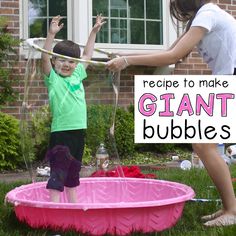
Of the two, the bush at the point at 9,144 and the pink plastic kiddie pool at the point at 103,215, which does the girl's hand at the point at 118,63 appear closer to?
the pink plastic kiddie pool at the point at 103,215

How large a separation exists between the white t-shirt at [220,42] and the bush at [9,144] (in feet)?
10.4

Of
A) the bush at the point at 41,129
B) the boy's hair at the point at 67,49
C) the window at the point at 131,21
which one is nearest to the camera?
the boy's hair at the point at 67,49

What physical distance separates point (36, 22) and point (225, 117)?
192 inches

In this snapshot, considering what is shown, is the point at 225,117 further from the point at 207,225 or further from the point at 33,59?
the point at 33,59

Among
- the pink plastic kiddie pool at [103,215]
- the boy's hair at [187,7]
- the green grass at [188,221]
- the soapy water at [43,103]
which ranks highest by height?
the boy's hair at [187,7]

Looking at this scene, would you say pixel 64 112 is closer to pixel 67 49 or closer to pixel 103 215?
pixel 67 49

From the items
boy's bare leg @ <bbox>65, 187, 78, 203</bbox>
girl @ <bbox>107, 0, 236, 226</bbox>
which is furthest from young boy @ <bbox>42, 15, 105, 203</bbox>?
girl @ <bbox>107, 0, 236, 226</bbox>

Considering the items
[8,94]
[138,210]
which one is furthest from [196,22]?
[8,94]

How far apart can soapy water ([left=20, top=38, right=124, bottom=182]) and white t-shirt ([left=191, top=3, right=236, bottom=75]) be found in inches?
24.0

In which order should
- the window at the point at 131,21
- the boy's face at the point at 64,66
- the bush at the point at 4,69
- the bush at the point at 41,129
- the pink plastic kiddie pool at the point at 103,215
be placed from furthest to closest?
the window at the point at 131,21, the bush at the point at 4,69, the bush at the point at 41,129, the boy's face at the point at 64,66, the pink plastic kiddie pool at the point at 103,215

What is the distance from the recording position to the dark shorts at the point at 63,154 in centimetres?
380

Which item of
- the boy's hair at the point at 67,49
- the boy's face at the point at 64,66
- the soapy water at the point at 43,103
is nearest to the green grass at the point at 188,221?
the soapy water at the point at 43,103

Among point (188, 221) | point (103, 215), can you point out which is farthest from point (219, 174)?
point (103, 215)

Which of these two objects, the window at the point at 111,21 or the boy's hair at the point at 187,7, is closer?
the boy's hair at the point at 187,7
